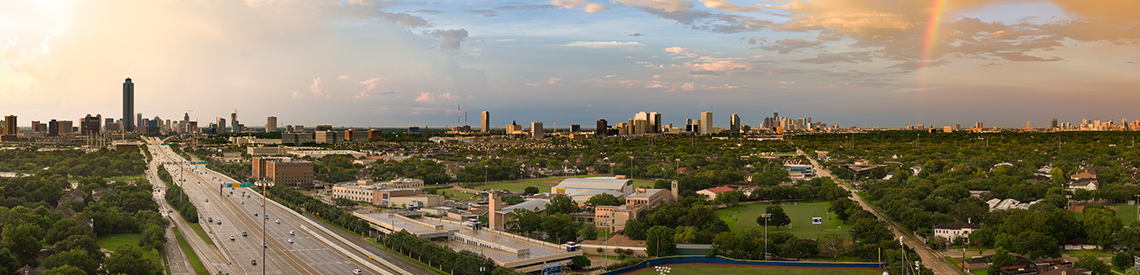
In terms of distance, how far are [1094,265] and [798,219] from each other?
14.2 m

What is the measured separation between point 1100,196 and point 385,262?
123 feet

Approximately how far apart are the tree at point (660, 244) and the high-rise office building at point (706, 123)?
500 feet

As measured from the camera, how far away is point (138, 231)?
3031 cm

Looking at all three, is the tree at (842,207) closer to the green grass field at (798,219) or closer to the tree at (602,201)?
the green grass field at (798,219)

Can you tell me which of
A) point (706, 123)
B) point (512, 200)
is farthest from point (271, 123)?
point (512, 200)

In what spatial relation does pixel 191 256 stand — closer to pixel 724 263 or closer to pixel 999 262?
pixel 724 263

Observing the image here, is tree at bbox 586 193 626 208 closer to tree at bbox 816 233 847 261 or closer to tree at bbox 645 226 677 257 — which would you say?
tree at bbox 645 226 677 257

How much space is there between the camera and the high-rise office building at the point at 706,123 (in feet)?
581

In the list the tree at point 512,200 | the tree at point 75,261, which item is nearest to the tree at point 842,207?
the tree at point 512,200

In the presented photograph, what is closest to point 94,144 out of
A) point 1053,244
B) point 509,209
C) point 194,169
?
point 194,169

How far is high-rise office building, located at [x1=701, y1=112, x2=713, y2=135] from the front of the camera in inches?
6969

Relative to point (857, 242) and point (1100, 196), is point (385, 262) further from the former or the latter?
point (1100, 196)

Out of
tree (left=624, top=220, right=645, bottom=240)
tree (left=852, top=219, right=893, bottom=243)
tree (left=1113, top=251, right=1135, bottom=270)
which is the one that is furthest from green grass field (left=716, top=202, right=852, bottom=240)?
tree (left=1113, top=251, right=1135, bottom=270)

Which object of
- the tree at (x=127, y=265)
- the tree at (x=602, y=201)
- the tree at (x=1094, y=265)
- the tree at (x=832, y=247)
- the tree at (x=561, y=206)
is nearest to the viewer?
the tree at (x=127, y=265)
